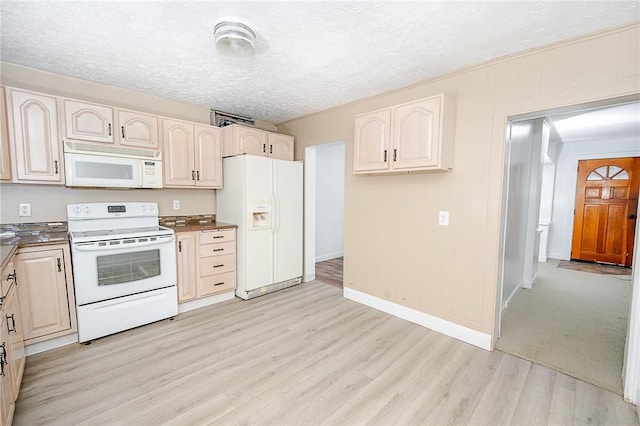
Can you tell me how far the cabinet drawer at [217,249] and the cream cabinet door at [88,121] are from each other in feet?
4.86

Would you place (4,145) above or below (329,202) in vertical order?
above

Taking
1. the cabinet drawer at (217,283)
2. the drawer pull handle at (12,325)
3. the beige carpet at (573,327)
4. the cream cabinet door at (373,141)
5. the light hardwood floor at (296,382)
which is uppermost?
the cream cabinet door at (373,141)

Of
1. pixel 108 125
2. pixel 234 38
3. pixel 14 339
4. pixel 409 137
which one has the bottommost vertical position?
pixel 14 339

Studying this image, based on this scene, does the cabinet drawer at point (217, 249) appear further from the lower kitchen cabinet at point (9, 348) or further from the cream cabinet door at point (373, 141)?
the cream cabinet door at point (373, 141)

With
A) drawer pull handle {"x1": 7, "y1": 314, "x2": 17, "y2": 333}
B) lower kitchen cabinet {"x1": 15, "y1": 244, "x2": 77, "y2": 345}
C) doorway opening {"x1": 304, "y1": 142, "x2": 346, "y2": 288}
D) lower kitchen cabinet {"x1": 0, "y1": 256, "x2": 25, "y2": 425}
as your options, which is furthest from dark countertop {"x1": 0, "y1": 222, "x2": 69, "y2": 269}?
doorway opening {"x1": 304, "y1": 142, "x2": 346, "y2": 288}

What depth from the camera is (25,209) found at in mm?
2652

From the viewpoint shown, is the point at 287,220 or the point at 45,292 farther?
the point at 287,220

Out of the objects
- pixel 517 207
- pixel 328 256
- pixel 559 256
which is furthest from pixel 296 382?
pixel 559 256

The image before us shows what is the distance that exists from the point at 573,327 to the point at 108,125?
17.1 feet

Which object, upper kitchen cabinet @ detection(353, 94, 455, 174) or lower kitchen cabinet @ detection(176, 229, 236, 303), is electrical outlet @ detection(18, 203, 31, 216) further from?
upper kitchen cabinet @ detection(353, 94, 455, 174)

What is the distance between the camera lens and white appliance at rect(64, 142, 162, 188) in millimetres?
2625

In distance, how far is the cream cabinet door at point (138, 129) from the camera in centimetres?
291

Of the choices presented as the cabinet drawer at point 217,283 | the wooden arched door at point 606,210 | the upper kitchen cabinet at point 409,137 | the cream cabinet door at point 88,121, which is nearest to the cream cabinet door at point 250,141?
the cream cabinet door at point 88,121

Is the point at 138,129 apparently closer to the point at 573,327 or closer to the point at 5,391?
the point at 5,391
